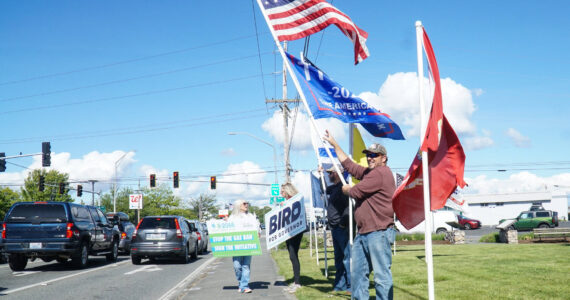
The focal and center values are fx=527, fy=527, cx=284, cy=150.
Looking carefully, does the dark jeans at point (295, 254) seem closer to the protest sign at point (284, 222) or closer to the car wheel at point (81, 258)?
the protest sign at point (284, 222)

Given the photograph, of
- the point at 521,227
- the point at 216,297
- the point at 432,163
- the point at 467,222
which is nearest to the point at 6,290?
the point at 216,297

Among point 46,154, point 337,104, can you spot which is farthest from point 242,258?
point 46,154

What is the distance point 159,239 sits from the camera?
1802cm

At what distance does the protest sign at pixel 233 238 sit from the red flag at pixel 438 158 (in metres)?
4.54

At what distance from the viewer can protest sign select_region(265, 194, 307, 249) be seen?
9492mm

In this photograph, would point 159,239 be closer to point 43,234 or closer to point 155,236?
point 155,236

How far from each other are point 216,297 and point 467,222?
46.1 m

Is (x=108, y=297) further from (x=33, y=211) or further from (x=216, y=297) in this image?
(x=33, y=211)

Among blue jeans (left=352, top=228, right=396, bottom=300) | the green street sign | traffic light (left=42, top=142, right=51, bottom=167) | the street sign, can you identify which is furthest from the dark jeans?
the street sign

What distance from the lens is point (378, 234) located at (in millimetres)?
5898

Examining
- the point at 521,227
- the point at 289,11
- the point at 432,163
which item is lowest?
the point at 521,227

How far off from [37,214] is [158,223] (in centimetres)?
405

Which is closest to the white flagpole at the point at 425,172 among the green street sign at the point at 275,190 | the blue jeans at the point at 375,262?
the blue jeans at the point at 375,262

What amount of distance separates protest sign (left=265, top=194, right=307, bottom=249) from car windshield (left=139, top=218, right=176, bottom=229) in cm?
958
